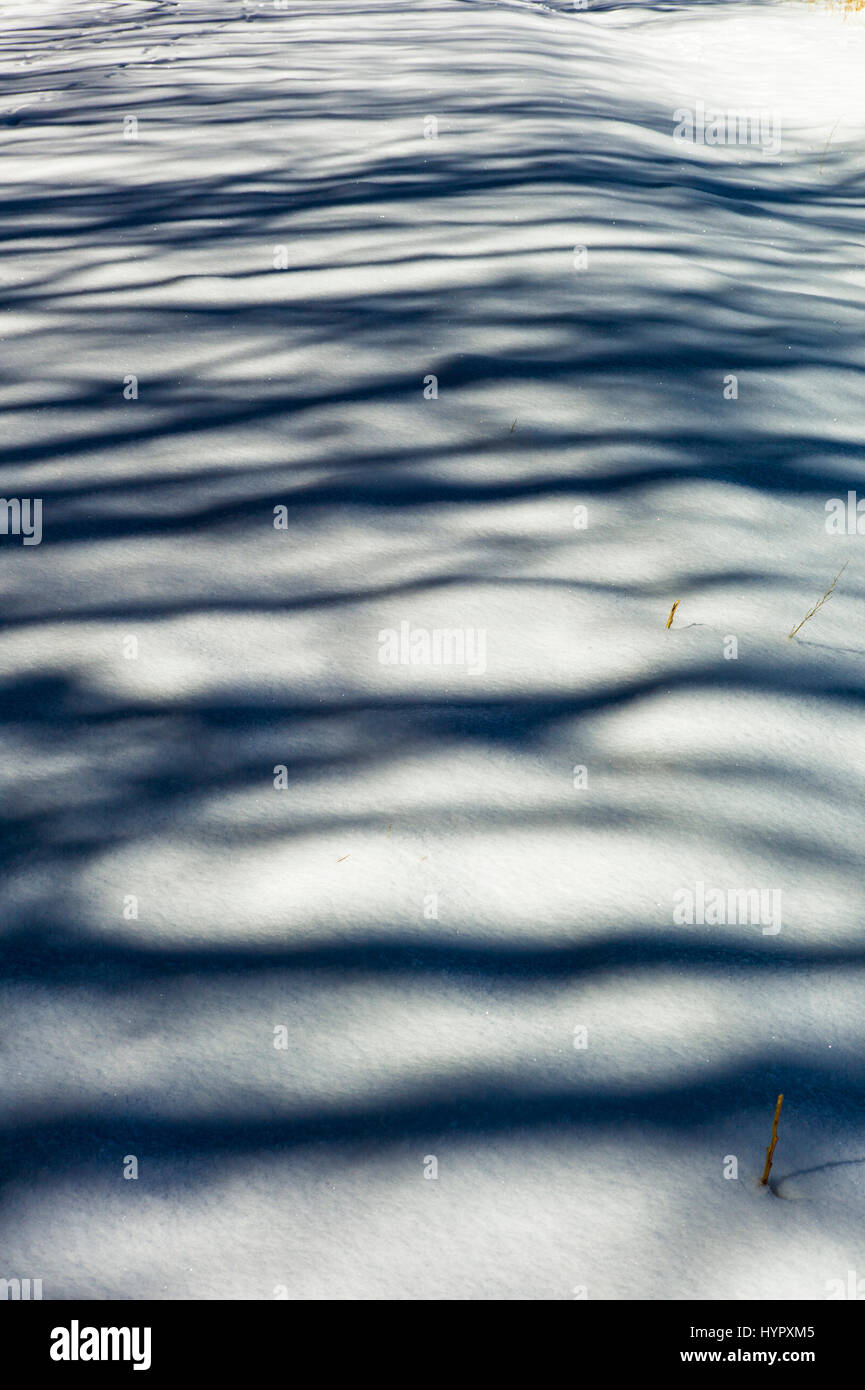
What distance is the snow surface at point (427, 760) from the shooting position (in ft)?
3.33

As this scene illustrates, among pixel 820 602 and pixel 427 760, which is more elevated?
pixel 820 602

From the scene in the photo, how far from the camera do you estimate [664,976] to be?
1.19 m

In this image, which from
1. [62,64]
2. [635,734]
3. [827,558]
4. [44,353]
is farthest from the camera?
[62,64]

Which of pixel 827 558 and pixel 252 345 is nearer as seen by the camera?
pixel 827 558

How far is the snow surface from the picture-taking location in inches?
39.9

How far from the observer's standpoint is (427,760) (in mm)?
1454

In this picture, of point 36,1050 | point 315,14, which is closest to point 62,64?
point 315,14

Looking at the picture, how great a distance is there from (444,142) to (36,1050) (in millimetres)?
3561

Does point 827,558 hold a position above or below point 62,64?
below

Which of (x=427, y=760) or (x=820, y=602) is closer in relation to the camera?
(x=427, y=760)

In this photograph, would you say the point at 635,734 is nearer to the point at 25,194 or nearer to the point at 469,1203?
the point at 469,1203

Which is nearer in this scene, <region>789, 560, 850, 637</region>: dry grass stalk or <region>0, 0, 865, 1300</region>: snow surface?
<region>0, 0, 865, 1300</region>: snow surface

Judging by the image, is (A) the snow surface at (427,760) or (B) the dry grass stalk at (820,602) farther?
(B) the dry grass stalk at (820,602)
